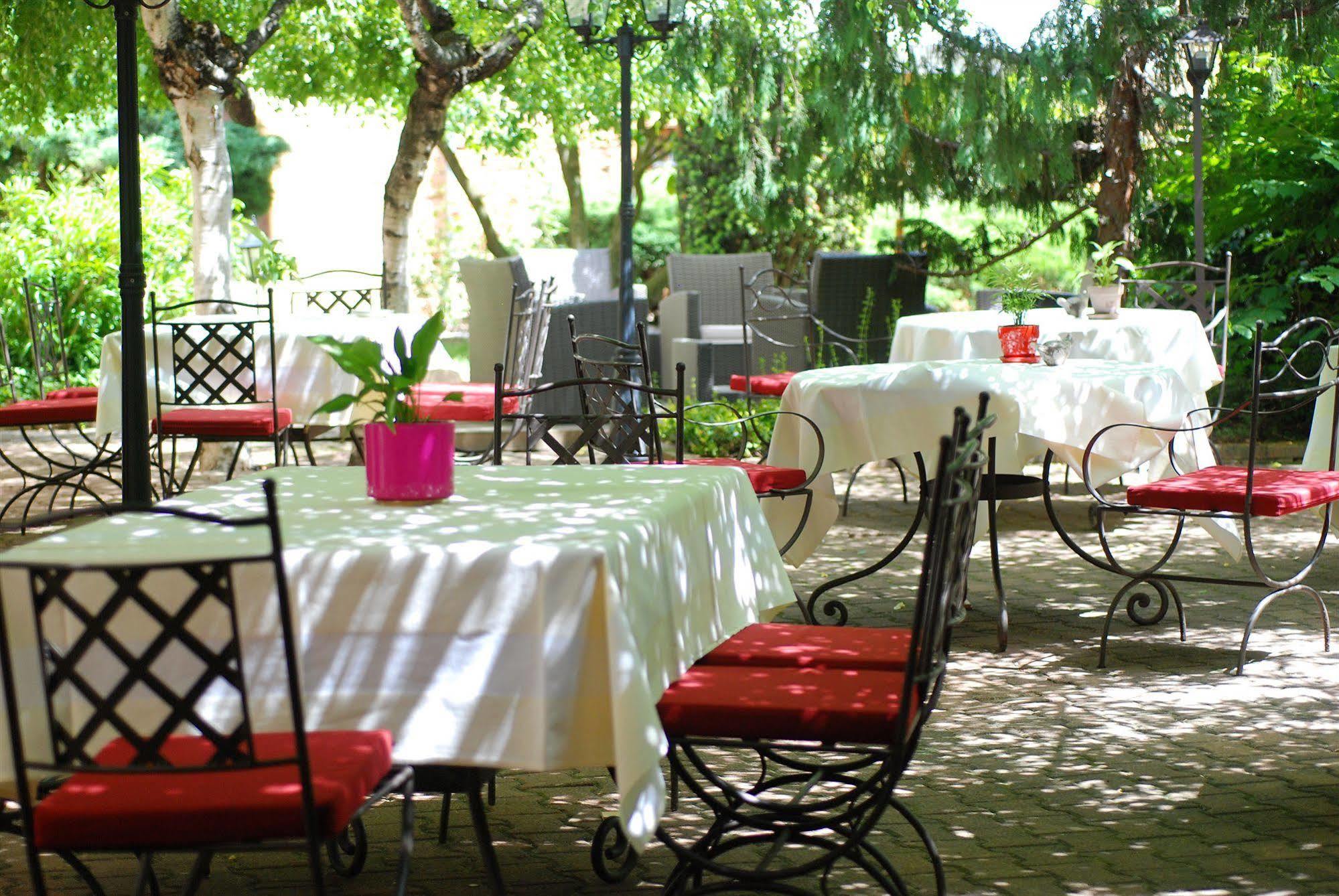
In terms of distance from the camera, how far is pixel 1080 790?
4.19 metres

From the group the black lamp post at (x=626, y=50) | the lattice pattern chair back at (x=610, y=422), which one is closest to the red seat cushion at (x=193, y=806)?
the lattice pattern chair back at (x=610, y=422)

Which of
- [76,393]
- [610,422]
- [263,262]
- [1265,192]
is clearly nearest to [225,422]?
[76,393]

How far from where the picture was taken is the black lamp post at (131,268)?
5.53 metres

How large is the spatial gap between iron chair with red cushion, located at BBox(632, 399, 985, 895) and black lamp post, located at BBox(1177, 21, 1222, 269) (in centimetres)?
805

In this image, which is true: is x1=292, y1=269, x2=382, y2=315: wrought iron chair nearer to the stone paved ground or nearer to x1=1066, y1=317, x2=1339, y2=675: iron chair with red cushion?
x1=1066, y1=317, x2=1339, y2=675: iron chair with red cushion

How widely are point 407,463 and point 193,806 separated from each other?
1159 millimetres

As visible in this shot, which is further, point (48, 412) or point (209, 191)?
point (209, 191)

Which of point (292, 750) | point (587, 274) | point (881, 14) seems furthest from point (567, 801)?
point (587, 274)

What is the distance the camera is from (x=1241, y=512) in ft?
17.1

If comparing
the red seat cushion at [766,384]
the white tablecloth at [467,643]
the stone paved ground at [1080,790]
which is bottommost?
the stone paved ground at [1080,790]

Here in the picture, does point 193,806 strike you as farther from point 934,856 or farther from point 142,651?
point 934,856

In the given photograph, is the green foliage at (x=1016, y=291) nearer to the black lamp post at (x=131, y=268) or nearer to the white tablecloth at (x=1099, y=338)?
the white tablecloth at (x=1099, y=338)

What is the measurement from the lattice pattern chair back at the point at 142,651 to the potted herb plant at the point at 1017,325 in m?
4.08

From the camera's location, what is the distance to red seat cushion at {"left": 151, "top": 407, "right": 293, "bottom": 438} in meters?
7.36
